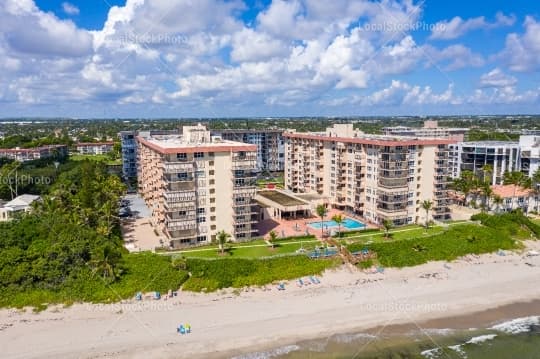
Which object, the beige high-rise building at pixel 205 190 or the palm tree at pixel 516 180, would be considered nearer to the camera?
the beige high-rise building at pixel 205 190

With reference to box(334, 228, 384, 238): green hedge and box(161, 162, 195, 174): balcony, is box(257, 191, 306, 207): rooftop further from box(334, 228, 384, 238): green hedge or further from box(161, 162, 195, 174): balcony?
box(161, 162, 195, 174): balcony

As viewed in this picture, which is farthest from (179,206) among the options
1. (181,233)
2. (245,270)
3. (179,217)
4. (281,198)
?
(281,198)

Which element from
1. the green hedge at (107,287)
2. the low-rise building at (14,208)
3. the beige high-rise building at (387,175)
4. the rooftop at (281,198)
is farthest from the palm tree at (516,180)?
the low-rise building at (14,208)

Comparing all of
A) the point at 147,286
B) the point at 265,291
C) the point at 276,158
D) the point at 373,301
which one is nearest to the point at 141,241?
Result: the point at 147,286

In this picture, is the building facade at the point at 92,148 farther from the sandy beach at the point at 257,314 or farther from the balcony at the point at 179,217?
the sandy beach at the point at 257,314

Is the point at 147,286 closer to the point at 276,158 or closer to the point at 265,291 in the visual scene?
the point at 265,291

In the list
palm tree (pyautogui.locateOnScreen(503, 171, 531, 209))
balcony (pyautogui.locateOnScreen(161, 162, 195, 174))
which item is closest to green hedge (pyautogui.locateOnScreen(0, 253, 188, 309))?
balcony (pyautogui.locateOnScreen(161, 162, 195, 174))
